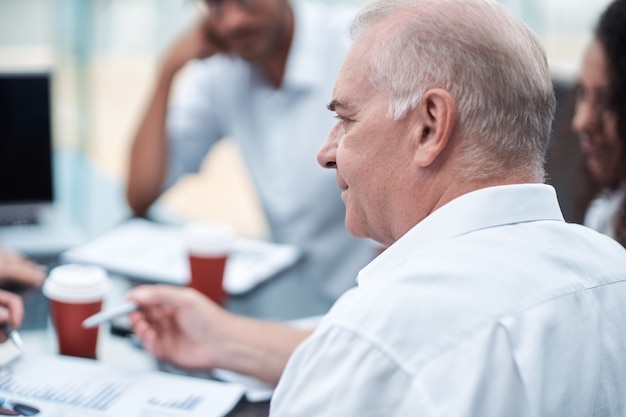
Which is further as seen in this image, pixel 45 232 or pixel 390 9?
pixel 45 232

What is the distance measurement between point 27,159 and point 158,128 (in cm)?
37

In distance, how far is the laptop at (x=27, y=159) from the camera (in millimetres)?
1740

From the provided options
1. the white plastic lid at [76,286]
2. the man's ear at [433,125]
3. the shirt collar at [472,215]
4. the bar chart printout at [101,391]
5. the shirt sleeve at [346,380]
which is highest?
the man's ear at [433,125]

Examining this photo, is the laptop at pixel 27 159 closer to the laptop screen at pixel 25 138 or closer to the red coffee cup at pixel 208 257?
the laptop screen at pixel 25 138

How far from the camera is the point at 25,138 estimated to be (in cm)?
178

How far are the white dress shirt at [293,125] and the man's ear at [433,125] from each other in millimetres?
1070

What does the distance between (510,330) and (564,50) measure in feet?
6.06

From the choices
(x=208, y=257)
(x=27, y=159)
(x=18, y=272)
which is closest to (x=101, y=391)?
(x=208, y=257)

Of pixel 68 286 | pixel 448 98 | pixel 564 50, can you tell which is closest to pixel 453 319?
pixel 448 98

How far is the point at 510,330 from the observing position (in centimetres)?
67

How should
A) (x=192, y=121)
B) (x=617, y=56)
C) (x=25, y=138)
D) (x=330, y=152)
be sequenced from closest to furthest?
1. (x=330, y=152)
2. (x=617, y=56)
3. (x=25, y=138)
4. (x=192, y=121)

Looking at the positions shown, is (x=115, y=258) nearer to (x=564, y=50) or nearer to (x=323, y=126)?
(x=323, y=126)

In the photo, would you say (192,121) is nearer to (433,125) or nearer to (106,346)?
(106,346)

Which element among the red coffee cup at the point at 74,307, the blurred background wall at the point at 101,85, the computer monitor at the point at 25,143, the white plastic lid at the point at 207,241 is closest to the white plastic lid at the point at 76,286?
the red coffee cup at the point at 74,307
